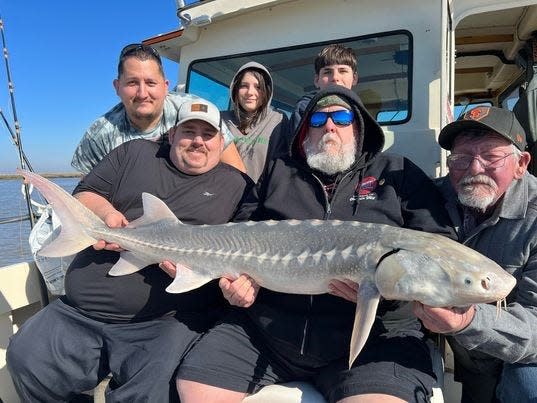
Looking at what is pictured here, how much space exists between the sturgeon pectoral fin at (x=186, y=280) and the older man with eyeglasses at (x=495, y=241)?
1.14 meters

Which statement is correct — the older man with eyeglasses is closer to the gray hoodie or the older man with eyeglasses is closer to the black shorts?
the black shorts

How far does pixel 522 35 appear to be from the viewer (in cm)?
541

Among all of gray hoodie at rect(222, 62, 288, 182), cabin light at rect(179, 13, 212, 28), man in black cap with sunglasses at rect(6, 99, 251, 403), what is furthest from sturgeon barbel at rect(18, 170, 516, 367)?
cabin light at rect(179, 13, 212, 28)

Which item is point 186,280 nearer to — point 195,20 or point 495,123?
point 495,123

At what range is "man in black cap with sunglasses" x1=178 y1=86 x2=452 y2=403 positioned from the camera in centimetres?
225

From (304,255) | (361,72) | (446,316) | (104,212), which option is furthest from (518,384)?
(361,72)

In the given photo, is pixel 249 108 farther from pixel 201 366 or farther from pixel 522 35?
pixel 522 35

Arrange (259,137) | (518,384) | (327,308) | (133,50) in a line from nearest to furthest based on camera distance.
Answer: (518,384) → (327,308) → (133,50) → (259,137)

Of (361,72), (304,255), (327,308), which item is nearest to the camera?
(304,255)

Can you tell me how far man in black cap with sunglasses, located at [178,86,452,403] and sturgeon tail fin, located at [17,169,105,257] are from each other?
90 cm

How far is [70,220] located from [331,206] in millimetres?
1521

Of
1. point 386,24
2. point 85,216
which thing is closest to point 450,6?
point 386,24

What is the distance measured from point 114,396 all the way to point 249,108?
7.55ft

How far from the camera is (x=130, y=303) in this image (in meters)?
2.75
